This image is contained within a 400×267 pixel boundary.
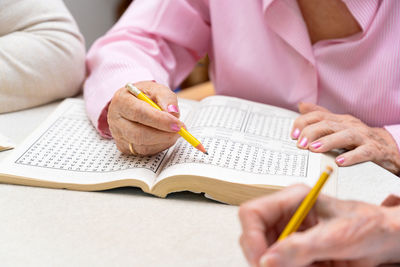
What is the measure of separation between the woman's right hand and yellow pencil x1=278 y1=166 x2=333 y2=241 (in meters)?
0.30

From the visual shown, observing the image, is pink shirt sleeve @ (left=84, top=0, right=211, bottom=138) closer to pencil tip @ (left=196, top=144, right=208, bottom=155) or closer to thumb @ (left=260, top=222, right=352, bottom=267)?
pencil tip @ (left=196, top=144, right=208, bottom=155)

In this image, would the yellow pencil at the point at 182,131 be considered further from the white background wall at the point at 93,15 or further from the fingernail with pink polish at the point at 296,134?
the white background wall at the point at 93,15

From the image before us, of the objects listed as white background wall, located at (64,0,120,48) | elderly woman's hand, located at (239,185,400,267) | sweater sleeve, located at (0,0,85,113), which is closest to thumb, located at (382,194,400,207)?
elderly woman's hand, located at (239,185,400,267)

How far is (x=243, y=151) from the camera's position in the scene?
0.75 metres

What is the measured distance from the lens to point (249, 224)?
0.44m

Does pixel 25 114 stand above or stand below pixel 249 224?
below

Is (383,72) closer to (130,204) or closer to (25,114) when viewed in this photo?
(130,204)

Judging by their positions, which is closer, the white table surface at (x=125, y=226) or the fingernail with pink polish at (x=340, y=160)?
the white table surface at (x=125, y=226)

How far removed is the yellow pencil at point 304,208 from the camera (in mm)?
439

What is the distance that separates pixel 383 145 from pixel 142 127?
0.43 metres

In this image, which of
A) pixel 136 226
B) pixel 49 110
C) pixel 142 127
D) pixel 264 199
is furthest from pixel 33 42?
pixel 264 199

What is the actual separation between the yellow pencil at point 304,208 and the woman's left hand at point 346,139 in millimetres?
320

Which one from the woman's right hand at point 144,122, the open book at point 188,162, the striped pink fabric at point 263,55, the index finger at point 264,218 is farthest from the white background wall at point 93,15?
the index finger at point 264,218

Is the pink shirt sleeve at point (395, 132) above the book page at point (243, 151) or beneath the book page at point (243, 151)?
beneath
